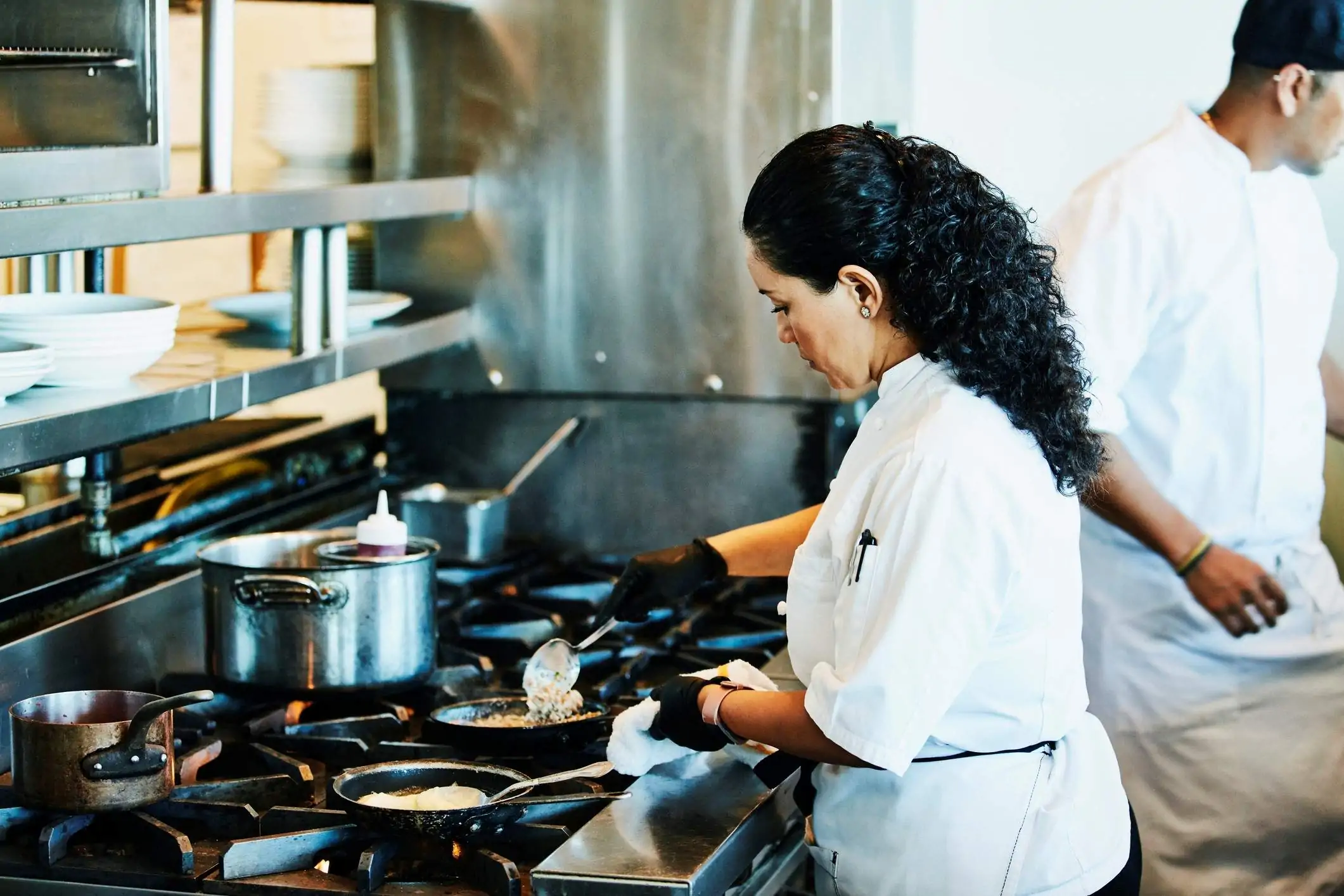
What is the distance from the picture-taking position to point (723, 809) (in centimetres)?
161

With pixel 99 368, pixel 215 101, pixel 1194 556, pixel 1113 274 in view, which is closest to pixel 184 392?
pixel 99 368

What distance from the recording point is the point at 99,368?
171cm

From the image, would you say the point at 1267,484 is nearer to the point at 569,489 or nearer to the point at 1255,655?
the point at 1255,655

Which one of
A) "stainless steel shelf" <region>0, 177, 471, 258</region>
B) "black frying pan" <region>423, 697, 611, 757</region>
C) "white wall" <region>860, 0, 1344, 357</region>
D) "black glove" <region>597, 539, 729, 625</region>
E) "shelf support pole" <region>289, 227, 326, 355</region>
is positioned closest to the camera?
"stainless steel shelf" <region>0, 177, 471, 258</region>

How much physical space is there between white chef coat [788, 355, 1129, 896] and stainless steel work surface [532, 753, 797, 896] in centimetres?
9

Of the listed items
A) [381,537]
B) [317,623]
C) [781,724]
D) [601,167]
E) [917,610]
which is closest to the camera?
[917,610]

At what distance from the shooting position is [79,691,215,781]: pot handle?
1472mm

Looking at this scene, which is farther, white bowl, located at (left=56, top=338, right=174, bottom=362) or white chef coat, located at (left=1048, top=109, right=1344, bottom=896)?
white chef coat, located at (left=1048, top=109, right=1344, bottom=896)

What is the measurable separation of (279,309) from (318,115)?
0.62 m

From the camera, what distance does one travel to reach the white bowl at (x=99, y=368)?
1693mm

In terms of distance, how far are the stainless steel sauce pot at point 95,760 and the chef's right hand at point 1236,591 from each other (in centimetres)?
148

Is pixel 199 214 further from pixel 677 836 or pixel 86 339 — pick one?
pixel 677 836

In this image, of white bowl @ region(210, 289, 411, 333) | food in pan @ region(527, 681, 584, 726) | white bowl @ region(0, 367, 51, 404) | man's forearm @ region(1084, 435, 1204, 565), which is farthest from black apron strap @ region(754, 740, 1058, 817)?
white bowl @ region(210, 289, 411, 333)

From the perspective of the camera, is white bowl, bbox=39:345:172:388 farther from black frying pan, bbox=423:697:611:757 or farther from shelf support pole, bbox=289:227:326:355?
black frying pan, bbox=423:697:611:757
